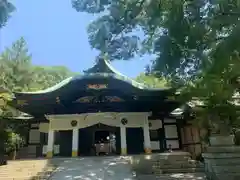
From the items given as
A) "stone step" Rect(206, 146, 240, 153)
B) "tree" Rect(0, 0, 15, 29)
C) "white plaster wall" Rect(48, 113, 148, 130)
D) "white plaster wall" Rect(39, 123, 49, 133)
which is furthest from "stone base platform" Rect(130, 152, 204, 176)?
"tree" Rect(0, 0, 15, 29)

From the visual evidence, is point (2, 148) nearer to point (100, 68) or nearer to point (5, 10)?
point (100, 68)

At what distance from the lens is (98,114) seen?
47.1 ft

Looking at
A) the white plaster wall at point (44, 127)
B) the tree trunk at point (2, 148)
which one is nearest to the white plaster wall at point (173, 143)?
the white plaster wall at point (44, 127)

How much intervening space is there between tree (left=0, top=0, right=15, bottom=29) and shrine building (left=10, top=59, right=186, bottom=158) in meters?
5.70

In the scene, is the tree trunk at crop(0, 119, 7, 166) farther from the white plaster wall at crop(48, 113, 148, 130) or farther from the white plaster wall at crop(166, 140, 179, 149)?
the white plaster wall at crop(166, 140, 179, 149)

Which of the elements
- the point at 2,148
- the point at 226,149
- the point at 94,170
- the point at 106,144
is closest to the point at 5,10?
the point at 94,170

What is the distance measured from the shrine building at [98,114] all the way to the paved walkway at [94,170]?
2.48 m

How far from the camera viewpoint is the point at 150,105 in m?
14.4

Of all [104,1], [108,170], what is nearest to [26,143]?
[108,170]

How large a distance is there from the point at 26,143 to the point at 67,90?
553cm

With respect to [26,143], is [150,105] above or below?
above

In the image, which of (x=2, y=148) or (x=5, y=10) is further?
(x=2, y=148)

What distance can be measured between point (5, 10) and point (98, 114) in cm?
816

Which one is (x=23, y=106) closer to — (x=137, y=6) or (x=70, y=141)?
(x=70, y=141)
